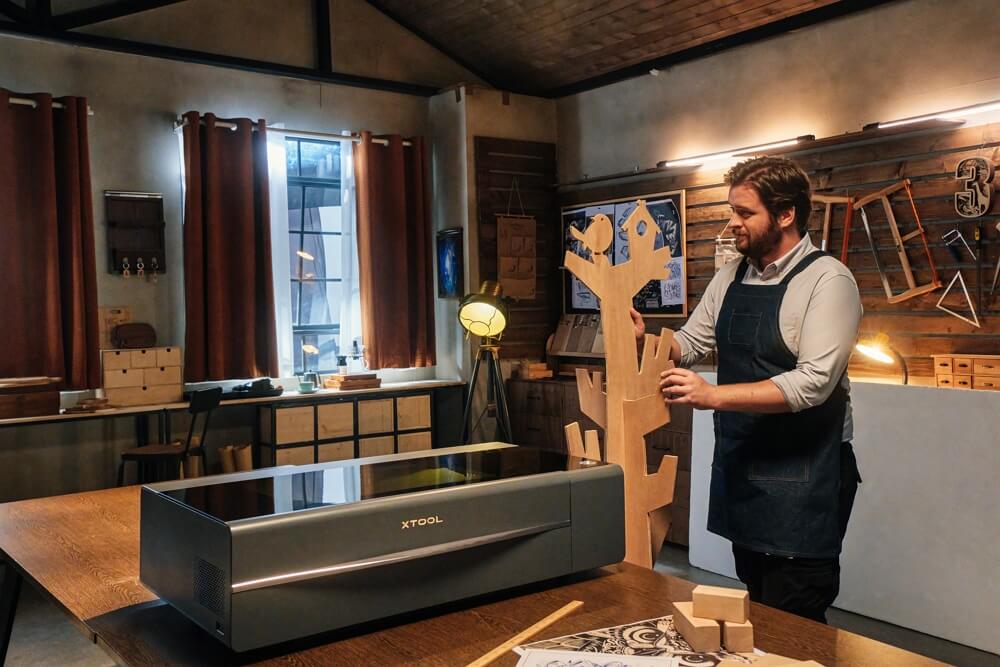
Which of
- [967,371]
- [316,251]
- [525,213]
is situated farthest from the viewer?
[525,213]

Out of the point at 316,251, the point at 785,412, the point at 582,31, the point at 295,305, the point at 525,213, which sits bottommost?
the point at 785,412

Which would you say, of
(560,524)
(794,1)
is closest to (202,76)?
(794,1)

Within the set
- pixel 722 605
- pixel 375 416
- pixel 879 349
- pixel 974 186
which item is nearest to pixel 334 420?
pixel 375 416

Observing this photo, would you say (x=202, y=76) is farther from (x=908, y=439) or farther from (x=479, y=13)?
(x=908, y=439)

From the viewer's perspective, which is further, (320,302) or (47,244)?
(320,302)

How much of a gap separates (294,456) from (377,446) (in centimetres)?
62

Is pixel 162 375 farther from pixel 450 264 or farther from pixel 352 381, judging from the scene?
pixel 450 264

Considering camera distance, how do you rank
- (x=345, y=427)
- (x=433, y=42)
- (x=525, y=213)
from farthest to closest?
(x=433, y=42)
(x=525, y=213)
(x=345, y=427)

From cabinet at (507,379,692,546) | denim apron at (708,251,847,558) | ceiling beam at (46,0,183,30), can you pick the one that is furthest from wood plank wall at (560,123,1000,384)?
ceiling beam at (46,0,183,30)

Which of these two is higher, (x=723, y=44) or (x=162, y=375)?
(x=723, y=44)

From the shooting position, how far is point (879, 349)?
474cm

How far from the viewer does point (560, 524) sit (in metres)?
1.61

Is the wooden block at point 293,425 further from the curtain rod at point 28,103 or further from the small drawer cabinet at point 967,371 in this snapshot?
the small drawer cabinet at point 967,371

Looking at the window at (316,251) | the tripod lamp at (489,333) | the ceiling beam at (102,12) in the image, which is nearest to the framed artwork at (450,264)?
the tripod lamp at (489,333)
